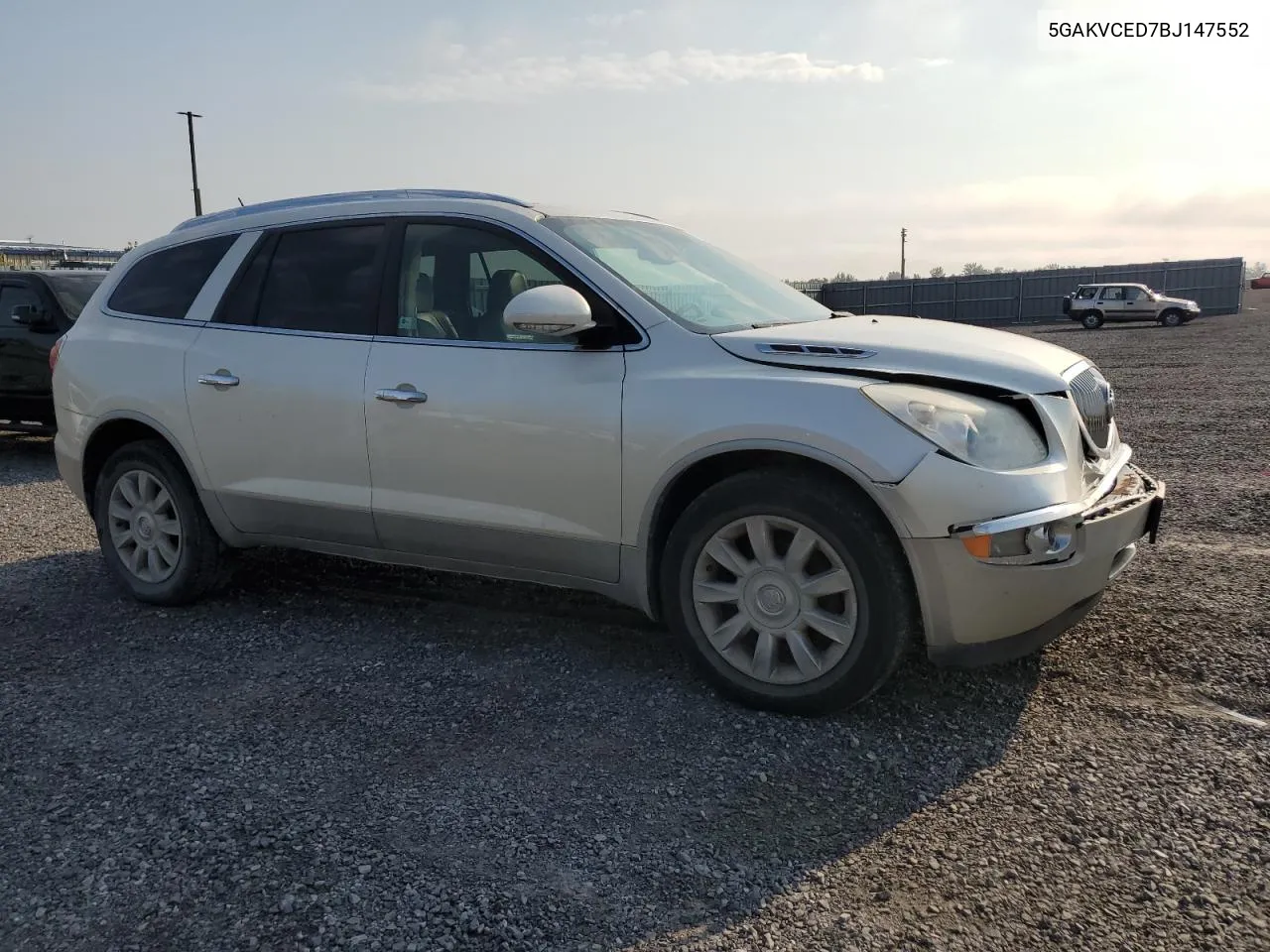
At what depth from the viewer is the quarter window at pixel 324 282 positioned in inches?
174

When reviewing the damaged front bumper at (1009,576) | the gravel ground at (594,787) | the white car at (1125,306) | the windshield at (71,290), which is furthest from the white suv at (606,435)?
the white car at (1125,306)

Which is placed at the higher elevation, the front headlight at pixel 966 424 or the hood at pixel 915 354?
the hood at pixel 915 354

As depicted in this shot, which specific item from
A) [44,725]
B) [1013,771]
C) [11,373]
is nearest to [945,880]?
[1013,771]

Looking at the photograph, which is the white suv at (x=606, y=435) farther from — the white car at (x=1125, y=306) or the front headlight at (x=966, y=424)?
the white car at (x=1125, y=306)

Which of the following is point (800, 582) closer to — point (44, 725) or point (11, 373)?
point (44, 725)

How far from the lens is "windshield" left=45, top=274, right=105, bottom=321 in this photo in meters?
9.75

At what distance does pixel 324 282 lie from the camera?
4.54 m

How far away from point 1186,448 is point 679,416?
6852mm

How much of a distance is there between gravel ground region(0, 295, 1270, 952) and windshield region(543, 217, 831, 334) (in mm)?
1395

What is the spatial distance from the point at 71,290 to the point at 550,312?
8.19 metres

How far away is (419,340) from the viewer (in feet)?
13.8

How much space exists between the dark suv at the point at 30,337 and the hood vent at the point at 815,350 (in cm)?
814

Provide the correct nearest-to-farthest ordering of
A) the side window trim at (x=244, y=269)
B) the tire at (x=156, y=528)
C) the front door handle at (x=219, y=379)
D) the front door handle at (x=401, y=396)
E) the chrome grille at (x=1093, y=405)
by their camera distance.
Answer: the chrome grille at (x=1093, y=405) < the front door handle at (x=401, y=396) < the front door handle at (x=219, y=379) < the side window trim at (x=244, y=269) < the tire at (x=156, y=528)

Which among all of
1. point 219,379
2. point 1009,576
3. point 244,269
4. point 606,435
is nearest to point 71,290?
point 244,269
